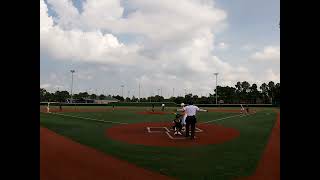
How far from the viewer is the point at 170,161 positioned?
9500mm

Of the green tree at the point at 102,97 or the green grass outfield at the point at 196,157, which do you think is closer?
the green grass outfield at the point at 196,157

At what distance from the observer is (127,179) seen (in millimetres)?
7246

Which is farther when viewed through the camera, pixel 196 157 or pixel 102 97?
pixel 102 97

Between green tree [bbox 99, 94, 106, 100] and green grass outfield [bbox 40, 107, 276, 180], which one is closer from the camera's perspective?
green grass outfield [bbox 40, 107, 276, 180]

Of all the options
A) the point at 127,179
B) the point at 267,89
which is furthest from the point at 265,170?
the point at 267,89
